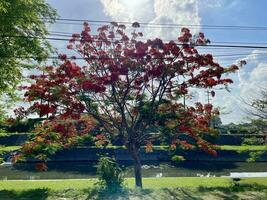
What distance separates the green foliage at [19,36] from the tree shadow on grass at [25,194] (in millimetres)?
3793

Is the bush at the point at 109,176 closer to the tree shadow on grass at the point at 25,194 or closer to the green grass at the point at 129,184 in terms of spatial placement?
the green grass at the point at 129,184

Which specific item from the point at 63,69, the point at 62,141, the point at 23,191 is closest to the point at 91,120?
the point at 62,141

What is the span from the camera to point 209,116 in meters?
13.6

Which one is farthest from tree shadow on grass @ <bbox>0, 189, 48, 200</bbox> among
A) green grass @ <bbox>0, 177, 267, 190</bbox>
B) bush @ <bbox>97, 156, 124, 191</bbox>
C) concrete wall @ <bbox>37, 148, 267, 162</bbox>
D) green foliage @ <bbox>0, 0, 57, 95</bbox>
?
concrete wall @ <bbox>37, 148, 267, 162</bbox>

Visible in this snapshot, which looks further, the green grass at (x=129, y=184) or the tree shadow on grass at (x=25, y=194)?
the green grass at (x=129, y=184)

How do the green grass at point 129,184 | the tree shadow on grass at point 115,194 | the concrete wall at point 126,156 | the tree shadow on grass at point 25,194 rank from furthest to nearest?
the concrete wall at point 126,156
the green grass at point 129,184
the tree shadow on grass at point 25,194
the tree shadow on grass at point 115,194

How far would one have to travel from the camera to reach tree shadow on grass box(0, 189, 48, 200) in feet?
35.8

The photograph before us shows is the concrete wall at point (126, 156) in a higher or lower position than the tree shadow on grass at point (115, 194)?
higher

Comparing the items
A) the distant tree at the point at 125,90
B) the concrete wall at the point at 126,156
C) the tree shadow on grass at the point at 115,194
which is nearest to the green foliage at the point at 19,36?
the distant tree at the point at 125,90

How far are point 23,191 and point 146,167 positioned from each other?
633 inches

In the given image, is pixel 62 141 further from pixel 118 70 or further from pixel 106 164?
pixel 118 70

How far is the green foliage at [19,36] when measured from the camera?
12180 millimetres

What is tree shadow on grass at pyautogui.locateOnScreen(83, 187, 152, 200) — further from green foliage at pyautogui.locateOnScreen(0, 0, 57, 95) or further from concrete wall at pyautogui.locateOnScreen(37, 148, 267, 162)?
concrete wall at pyautogui.locateOnScreen(37, 148, 267, 162)

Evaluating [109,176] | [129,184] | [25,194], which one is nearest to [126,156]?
[129,184]
